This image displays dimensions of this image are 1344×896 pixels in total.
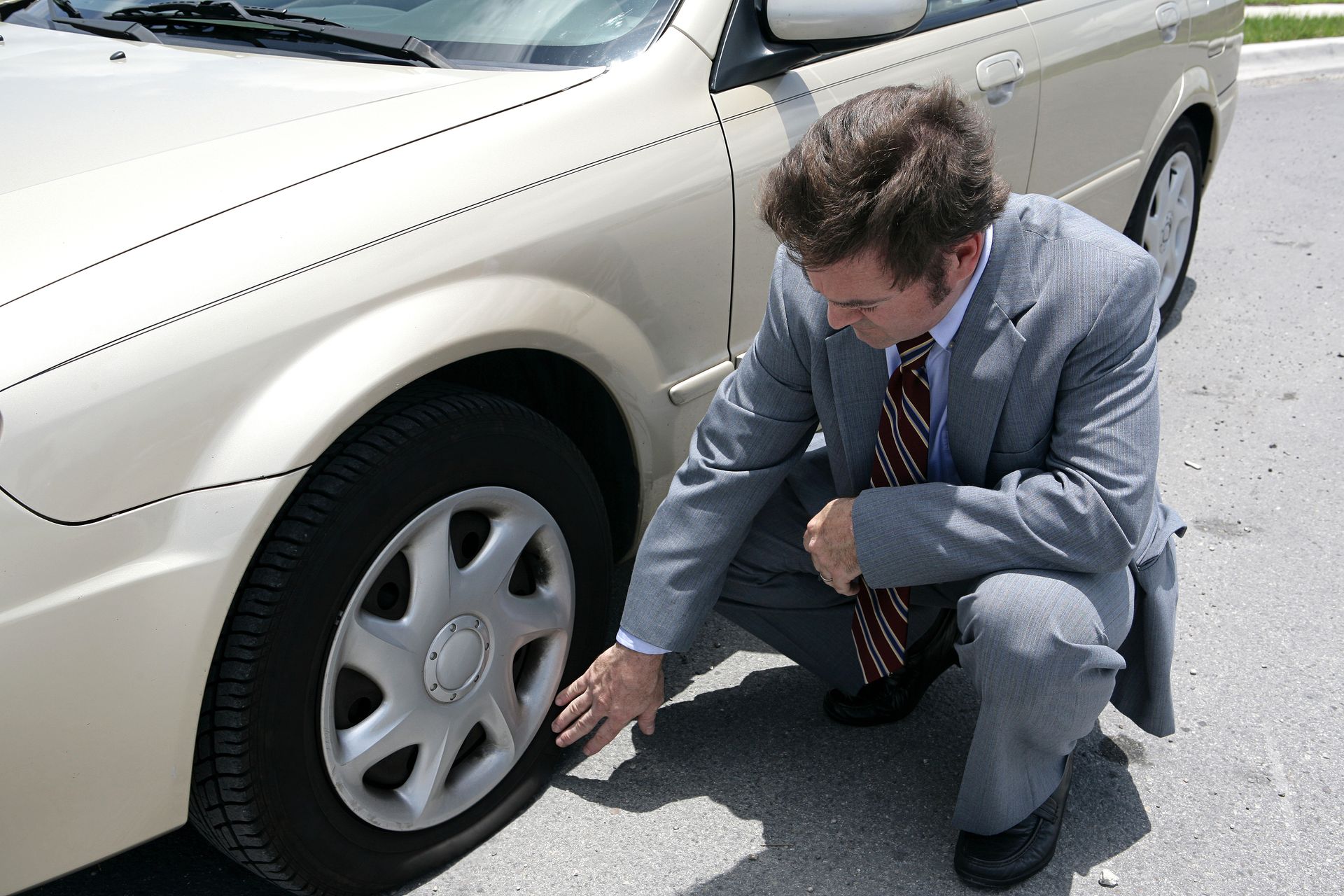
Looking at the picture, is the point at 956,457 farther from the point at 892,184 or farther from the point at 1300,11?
the point at 1300,11

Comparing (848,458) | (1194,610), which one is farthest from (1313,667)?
(848,458)

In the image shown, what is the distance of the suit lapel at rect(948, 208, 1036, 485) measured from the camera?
5.81 ft

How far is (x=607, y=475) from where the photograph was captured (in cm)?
221

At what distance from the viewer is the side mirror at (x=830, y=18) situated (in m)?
2.16

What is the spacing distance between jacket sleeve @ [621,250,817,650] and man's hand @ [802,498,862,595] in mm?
139

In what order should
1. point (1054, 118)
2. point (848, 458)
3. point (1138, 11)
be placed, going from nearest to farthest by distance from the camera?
1. point (848, 458)
2. point (1054, 118)
3. point (1138, 11)

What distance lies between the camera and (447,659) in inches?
73.0

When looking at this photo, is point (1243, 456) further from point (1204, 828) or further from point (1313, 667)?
point (1204, 828)

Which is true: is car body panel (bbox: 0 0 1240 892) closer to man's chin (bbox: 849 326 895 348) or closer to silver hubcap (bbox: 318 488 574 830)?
silver hubcap (bbox: 318 488 574 830)

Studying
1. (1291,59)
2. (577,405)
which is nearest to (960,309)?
(577,405)

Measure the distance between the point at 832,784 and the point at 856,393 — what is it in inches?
28.4

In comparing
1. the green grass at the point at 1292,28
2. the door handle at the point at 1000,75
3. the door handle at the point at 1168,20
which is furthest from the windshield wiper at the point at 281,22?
the green grass at the point at 1292,28

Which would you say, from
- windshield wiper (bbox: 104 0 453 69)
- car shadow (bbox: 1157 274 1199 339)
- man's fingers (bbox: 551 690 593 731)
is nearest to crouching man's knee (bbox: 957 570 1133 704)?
man's fingers (bbox: 551 690 593 731)

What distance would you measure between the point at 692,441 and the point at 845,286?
52 cm
